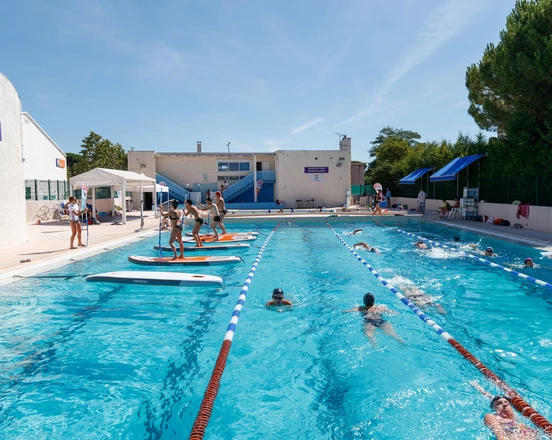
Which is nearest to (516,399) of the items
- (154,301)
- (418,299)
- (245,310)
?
(418,299)

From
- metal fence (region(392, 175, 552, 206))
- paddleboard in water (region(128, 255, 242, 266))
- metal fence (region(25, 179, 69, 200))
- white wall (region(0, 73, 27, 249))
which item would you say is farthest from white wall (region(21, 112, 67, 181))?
metal fence (region(392, 175, 552, 206))

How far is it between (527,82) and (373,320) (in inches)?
573

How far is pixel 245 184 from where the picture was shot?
3606 cm

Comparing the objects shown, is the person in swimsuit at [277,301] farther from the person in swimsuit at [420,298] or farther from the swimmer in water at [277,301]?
the person in swimsuit at [420,298]

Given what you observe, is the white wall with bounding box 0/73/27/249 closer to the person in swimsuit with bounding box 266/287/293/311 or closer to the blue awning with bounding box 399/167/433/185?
the person in swimsuit with bounding box 266/287/293/311

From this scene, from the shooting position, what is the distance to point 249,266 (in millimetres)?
11703

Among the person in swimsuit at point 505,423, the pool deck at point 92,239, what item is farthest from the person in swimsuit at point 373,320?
the pool deck at point 92,239

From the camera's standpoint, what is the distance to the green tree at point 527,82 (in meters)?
15.9

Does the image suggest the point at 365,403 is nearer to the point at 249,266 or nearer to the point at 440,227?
the point at 249,266

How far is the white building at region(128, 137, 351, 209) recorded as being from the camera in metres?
34.5

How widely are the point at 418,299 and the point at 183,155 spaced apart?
3036 centimetres

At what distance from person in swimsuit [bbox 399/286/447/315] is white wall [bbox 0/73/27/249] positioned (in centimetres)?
1181

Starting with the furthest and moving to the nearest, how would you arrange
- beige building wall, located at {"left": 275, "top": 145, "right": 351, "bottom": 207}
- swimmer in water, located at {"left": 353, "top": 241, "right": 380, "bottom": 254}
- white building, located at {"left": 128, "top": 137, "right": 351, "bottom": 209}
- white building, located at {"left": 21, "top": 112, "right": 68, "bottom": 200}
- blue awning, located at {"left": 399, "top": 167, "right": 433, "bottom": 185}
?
beige building wall, located at {"left": 275, "top": 145, "right": 351, "bottom": 207} < white building, located at {"left": 128, "top": 137, "right": 351, "bottom": 209} < blue awning, located at {"left": 399, "top": 167, "right": 433, "bottom": 185} < white building, located at {"left": 21, "top": 112, "right": 68, "bottom": 200} < swimmer in water, located at {"left": 353, "top": 241, "right": 380, "bottom": 254}

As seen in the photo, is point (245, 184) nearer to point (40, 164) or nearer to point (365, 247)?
point (40, 164)
